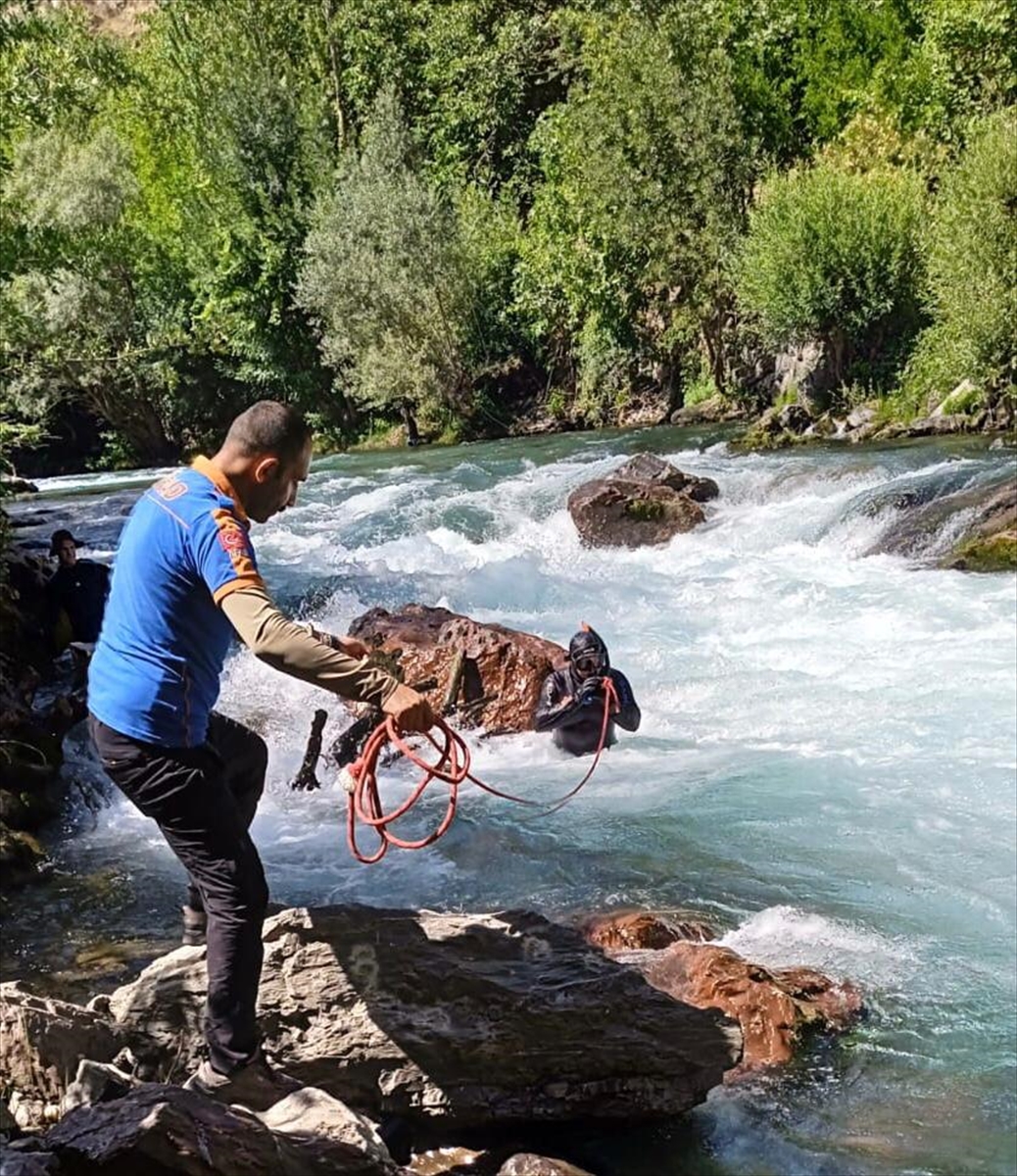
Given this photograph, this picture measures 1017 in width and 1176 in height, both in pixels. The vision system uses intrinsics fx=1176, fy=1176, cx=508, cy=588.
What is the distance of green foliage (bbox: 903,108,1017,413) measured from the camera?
66.4ft

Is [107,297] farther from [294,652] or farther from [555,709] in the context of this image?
[294,652]

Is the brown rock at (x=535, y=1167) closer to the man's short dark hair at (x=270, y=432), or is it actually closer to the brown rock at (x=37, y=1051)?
the brown rock at (x=37, y=1051)

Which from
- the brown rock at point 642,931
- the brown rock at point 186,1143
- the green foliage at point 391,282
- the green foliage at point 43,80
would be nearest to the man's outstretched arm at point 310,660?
the brown rock at point 186,1143

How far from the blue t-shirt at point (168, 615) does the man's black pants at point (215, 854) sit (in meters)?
0.08

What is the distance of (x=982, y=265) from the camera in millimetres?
20438

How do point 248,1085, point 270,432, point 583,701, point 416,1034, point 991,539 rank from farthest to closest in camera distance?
point 991,539 → point 583,701 → point 416,1034 → point 248,1085 → point 270,432

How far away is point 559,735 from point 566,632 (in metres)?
3.90

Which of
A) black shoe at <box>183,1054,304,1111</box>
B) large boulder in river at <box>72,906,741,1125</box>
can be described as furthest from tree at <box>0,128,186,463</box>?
black shoe at <box>183,1054,304,1111</box>

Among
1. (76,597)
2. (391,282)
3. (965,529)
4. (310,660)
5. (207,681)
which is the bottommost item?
(965,529)

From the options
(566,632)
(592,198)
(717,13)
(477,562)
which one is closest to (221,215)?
(592,198)

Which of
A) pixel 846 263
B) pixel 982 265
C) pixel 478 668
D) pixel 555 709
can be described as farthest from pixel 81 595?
pixel 846 263

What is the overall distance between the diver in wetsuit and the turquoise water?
0.99 ft

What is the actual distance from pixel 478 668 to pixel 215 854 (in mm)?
6915

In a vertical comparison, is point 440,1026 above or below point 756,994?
above
